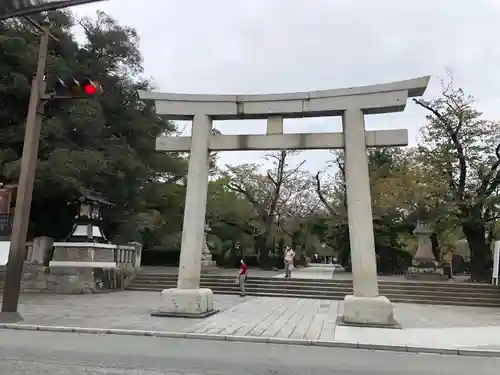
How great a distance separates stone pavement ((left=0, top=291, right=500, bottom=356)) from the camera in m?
10.6

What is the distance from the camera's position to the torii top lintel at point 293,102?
528 inches

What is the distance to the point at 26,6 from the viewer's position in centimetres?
523

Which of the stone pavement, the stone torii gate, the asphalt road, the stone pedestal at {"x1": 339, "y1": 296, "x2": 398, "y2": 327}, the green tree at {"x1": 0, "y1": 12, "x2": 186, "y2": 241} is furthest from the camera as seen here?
the green tree at {"x1": 0, "y1": 12, "x2": 186, "y2": 241}

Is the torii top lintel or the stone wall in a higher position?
the torii top lintel

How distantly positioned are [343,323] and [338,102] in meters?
6.11

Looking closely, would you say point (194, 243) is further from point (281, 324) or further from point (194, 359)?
point (194, 359)

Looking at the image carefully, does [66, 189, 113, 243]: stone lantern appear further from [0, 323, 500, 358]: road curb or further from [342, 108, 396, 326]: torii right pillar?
[342, 108, 396, 326]: torii right pillar

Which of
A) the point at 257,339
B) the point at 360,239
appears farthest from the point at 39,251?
the point at 360,239

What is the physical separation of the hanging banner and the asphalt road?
464cm

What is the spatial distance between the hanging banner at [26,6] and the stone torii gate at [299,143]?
30.2 feet

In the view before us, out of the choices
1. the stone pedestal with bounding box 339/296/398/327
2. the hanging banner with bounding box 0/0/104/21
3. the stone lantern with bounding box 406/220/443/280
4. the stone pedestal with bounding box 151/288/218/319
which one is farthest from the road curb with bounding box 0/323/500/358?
the stone lantern with bounding box 406/220/443/280

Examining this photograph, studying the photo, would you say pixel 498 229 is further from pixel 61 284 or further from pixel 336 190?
pixel 61 284

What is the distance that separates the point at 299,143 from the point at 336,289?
35.6 ft

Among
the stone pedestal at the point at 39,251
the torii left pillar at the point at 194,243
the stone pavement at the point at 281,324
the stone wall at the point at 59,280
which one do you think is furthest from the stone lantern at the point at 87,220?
the torii left pillar at the point at 194,243
